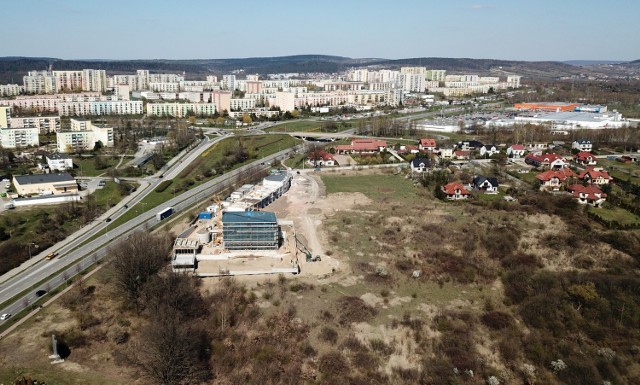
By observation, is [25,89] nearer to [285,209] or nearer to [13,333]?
[285,209]

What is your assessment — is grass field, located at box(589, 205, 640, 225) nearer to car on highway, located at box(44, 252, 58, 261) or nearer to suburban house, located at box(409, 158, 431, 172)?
suburban house, located at box(409, 158, 431, 172)

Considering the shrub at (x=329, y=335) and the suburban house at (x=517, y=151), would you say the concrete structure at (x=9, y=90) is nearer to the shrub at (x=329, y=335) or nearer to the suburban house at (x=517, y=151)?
the suburban house at (x=517, y=151)

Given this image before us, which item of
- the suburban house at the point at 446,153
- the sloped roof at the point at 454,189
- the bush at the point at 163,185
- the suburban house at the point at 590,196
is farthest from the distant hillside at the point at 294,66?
the suburban house at the point at 590,196

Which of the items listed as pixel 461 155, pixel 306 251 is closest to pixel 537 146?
pixel 461 155

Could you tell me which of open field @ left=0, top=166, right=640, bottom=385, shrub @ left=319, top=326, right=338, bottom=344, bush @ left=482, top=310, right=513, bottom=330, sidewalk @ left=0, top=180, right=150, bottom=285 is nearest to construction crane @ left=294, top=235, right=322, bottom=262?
open field @ left=0, top=166, right=640, bottom=385

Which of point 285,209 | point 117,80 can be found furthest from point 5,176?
point 117,80

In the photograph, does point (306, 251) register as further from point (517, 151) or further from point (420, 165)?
point (517, 151)
